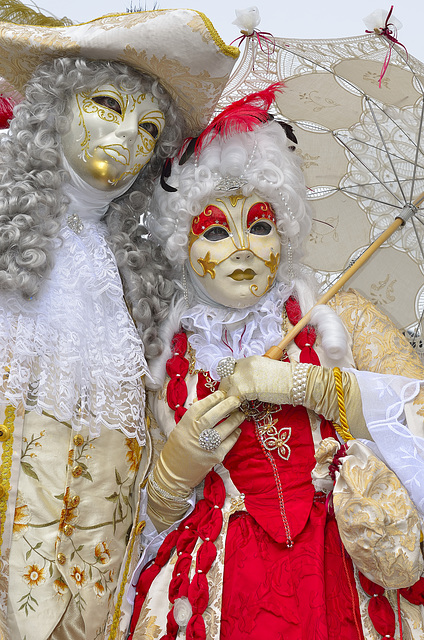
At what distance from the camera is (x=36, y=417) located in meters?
2.26

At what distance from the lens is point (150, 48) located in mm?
2303

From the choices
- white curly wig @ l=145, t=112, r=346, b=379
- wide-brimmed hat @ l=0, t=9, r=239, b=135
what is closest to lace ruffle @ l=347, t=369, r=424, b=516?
white curly wig @ l=145, t=112, r=346, b=379

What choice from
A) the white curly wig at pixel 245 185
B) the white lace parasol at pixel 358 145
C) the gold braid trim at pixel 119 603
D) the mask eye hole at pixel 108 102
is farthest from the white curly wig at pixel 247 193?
the gold braid trim at pixel 119 603

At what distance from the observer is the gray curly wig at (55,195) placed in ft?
7.46

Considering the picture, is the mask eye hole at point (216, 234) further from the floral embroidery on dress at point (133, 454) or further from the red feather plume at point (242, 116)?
the floral embroidery on dress at point (133, 454)

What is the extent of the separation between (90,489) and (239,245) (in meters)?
0.93

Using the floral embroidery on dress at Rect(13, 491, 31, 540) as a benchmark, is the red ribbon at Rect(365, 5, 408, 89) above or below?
above

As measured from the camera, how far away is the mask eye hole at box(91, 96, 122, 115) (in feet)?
7.82

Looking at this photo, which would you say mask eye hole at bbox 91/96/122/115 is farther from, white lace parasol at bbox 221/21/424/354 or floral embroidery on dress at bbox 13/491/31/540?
floral embroidery on dress at bbox 13/491/31/540

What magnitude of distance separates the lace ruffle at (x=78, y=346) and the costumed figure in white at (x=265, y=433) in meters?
0.21

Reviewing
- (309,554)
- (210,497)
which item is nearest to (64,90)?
(210,497)

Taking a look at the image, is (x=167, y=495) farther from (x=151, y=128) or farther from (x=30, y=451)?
(x=151, y=128)

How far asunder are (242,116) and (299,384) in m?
0.98

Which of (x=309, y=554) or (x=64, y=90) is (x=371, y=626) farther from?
(x=64, y=90)
